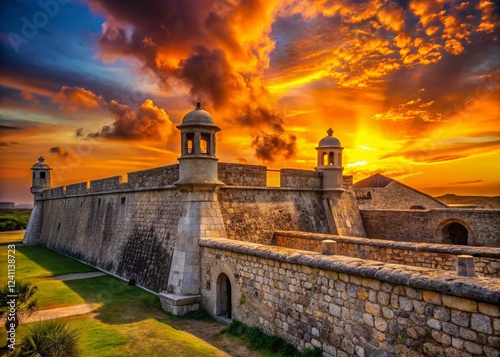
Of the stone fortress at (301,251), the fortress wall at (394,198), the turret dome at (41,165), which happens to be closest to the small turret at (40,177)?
the turret dome at (41,165)

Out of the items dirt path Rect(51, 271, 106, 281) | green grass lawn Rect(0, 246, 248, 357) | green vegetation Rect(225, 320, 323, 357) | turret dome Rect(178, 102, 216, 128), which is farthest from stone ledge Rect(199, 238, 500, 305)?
dirt path Rect(51, 271, 106, 281)

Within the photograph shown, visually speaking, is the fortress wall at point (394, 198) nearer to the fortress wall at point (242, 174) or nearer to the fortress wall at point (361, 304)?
the fortress wall at point (242, 174)

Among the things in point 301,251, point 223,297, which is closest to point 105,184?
point 223,297

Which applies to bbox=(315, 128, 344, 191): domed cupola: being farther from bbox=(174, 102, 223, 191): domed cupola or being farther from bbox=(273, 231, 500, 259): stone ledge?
bbox=(174, 102, 223, 191): domed cupola

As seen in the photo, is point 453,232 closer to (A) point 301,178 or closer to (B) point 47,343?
(A) point 301,178

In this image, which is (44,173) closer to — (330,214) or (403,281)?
(330,214)

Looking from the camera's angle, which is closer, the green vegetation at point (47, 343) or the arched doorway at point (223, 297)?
the green vegetation at point (47, 343)

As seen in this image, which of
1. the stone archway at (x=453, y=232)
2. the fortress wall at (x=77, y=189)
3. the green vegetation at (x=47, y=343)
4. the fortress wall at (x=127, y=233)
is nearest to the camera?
the green vegetation at (x=47, y=343)

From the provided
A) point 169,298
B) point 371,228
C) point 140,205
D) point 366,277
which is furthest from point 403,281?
point 371,228

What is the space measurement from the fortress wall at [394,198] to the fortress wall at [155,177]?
1461 cm

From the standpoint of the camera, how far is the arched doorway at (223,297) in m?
11.4

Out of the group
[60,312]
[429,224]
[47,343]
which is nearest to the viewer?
[47,343]

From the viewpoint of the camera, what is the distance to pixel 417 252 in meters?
10.7

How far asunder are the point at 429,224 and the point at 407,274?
1357cm
